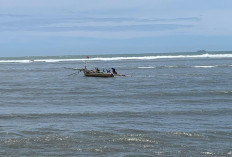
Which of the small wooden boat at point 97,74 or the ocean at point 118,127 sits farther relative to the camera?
the small wooden boat at point 97,74

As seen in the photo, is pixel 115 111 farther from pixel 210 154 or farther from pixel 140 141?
pixel 210 154

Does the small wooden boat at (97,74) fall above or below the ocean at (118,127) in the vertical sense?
above

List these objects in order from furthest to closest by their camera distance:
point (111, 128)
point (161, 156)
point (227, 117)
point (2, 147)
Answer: point (227, 117) < point (111, 128) < point (2, 147) < point (161, 156)

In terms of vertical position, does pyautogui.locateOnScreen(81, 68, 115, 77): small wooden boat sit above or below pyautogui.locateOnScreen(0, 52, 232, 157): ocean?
above

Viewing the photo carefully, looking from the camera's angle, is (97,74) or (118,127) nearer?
(118,127)

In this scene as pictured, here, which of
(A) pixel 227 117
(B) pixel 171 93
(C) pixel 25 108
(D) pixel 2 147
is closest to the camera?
(D) pixel 2 147

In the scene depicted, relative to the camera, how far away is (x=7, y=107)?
1014 inches

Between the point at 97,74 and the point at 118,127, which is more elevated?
the point at 97,74

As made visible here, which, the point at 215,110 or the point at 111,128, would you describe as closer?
the point at 111,128

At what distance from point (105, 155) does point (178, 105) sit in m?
11.6

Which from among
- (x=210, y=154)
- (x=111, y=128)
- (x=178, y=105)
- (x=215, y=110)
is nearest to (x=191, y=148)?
(x=210, y=154)

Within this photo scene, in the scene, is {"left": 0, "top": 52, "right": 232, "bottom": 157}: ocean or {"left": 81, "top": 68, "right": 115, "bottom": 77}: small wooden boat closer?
{"left": 0, "top": 52, "right": 232, "bottom": 157}: ocean

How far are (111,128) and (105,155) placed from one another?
4199mm

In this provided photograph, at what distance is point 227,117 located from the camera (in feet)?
67.1
